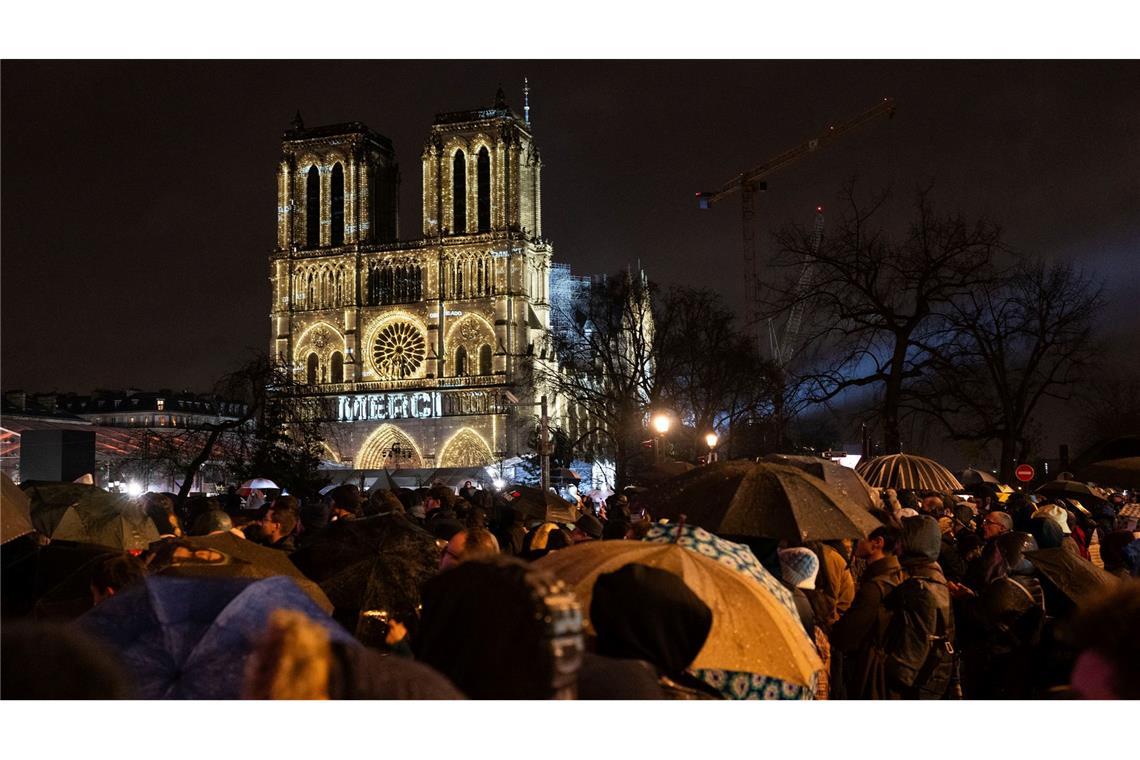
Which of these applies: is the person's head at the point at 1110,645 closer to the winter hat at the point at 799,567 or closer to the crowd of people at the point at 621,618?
the crowd of people at the point at 621,618

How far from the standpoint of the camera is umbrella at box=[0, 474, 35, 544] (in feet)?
19.5

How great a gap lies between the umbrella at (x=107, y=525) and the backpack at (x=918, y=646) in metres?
4.94

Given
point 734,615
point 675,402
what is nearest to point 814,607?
point 734,615

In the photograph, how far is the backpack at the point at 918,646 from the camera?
6441 millimetres

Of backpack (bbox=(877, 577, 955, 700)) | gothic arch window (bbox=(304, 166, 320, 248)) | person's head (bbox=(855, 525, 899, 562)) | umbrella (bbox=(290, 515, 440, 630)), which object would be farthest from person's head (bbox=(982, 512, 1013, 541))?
gothic arch window (bbox=(304, 166, 320, 248))

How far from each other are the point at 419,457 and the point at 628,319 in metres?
29.0

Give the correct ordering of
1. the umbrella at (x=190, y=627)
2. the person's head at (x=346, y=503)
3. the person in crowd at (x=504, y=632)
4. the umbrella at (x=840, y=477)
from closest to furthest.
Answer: the person in crowd at (x=504, y=632)
the umbrella at (x=190, y=627)
the umbrella at (x=840, y=477)
the person's head at (x=346, y=503)

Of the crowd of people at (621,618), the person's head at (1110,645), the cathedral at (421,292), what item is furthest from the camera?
the cathedral at (421,292)

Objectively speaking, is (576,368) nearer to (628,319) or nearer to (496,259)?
(628,319)

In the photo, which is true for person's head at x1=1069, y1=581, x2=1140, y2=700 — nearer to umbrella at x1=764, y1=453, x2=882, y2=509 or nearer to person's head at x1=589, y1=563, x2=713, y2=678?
person's head at x1=589, y1=563, x2=713, y2=678

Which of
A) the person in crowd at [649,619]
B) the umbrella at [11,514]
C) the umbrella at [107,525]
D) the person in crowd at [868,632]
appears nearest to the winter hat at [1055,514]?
the person in crowd at [868,632]

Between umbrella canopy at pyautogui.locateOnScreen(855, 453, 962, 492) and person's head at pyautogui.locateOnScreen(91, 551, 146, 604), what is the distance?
986 cm

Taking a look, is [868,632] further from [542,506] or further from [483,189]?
[483,189]

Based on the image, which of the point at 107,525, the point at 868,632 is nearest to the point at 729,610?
the point at 868,632
